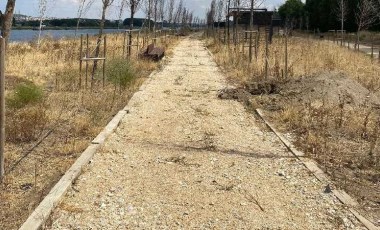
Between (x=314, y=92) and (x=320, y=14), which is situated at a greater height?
(x=320, y=14)

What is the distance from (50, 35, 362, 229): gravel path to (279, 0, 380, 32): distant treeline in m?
48.6

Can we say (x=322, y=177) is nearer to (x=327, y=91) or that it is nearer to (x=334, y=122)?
(x=334, y=122)

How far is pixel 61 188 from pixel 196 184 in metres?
1.47

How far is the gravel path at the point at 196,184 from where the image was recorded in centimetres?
423

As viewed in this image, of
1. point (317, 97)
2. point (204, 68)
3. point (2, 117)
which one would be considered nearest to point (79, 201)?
point (2, 117)

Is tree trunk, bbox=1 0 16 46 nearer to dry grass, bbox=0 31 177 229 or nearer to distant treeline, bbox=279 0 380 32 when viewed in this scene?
dry grass, bbox=0 31 177 229

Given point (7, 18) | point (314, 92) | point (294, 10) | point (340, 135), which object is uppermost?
point (294, 10)

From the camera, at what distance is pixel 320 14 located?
67.1 metres

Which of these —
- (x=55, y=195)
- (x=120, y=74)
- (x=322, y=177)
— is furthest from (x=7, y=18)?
(x=322, y=177)

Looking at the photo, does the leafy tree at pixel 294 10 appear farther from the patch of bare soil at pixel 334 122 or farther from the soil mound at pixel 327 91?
the patch of bare soil at pixel 334 122

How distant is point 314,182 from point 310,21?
71.8 metres

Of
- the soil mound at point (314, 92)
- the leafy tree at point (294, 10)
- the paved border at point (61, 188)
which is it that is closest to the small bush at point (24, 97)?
the paved border at point (61, 188)

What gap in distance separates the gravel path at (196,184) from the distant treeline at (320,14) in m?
48.6

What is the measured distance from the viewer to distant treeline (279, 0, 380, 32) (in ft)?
186
